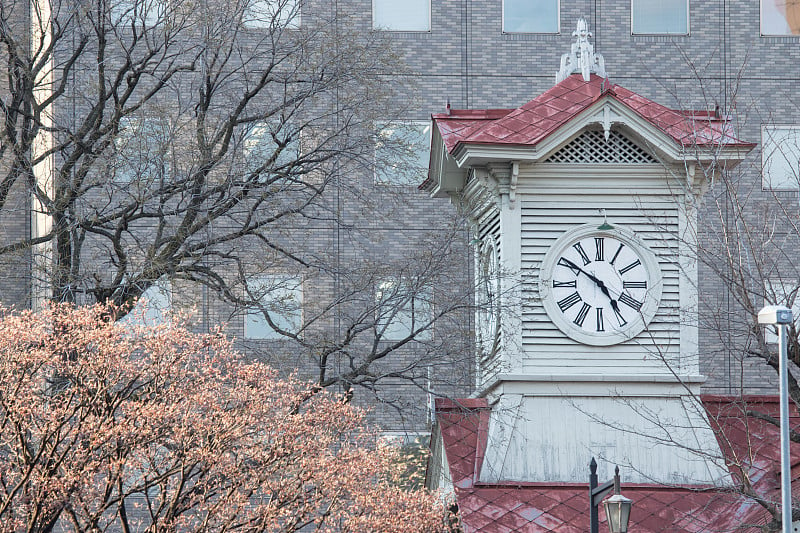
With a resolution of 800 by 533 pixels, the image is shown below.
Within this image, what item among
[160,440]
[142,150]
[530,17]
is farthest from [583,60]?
[530,17]

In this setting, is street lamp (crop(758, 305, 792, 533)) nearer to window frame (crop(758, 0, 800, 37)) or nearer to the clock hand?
the clock hand

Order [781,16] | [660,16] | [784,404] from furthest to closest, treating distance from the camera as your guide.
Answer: [781,16] < [660,16] < [784,404]

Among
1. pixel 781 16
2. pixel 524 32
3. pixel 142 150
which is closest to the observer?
pixel 142 150

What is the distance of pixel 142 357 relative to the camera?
18078mm

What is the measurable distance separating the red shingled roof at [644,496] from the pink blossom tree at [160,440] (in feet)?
2.52

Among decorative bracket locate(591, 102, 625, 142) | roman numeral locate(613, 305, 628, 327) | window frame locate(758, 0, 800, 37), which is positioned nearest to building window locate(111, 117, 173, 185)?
decorative bracket locate(591, 102, 625, 142)

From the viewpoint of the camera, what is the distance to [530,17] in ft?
122

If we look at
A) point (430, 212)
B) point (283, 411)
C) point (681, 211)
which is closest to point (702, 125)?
point (681, 211)

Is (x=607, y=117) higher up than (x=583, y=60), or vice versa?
(x=583, y=60)

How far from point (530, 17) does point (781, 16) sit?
6.27 meters

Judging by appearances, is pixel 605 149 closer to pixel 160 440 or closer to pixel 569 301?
pixel 569 301

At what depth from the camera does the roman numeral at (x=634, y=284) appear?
1930 cm

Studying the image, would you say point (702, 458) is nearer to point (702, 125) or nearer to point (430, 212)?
point (702, 125)

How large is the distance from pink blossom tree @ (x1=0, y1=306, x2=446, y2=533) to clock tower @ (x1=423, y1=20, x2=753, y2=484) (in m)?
2.00
